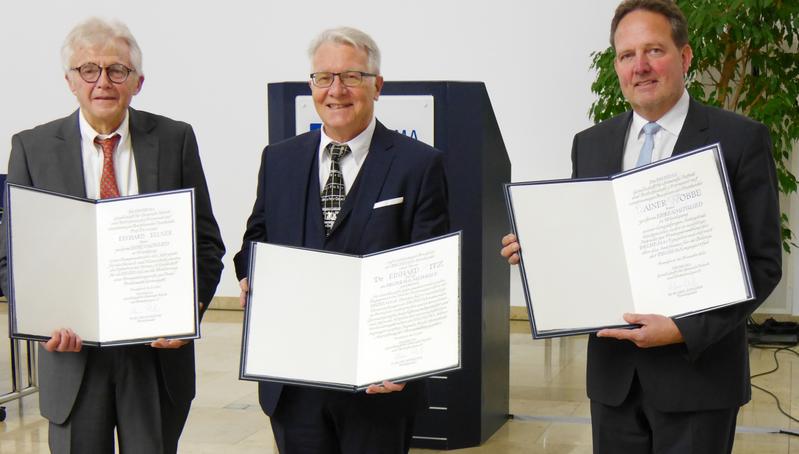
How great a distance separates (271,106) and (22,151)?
6.45 ft

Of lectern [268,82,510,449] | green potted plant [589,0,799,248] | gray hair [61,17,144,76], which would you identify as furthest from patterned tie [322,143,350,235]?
green potted plant [589,0,799,248]

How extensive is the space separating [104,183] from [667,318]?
141 centimetres

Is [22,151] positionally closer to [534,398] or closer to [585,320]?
[585,320]

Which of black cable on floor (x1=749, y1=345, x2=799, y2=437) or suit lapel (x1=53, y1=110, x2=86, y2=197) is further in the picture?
black cable on floor (x1=749, y1=345, x2=799, y2=437)

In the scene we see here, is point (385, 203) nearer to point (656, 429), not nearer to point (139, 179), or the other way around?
point (139, 179)

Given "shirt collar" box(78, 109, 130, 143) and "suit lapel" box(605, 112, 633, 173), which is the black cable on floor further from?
"shirt collar" box(78, 109, 130, 143)

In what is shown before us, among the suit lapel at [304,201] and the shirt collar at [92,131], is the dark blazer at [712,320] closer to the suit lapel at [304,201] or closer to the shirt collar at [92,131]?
the suit lapel at [304,201]

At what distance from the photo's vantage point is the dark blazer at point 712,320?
6.53ft

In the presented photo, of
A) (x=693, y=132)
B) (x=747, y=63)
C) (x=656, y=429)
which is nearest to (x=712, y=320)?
(x=656, y=429)

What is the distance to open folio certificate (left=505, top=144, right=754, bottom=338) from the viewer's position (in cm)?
196

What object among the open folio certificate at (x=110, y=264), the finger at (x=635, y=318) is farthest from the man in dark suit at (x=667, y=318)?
the open folio certificate at (x=110, y=264)

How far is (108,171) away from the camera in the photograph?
7.44 feet

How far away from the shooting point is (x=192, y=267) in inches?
85.3

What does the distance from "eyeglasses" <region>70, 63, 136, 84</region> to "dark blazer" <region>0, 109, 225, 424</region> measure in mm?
137
